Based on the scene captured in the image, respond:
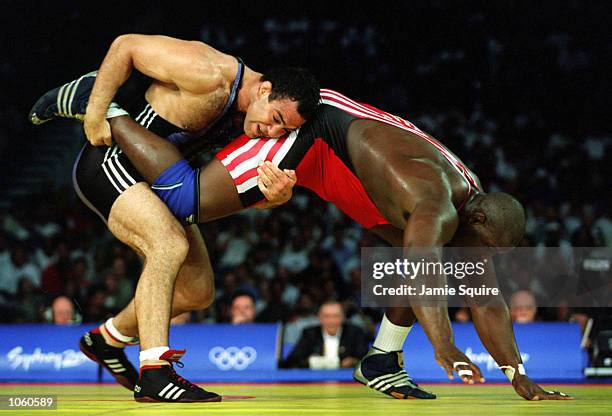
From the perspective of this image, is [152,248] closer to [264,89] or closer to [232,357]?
[264,89]

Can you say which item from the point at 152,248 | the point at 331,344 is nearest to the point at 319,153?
the point at 152,248

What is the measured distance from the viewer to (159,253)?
363 centimetres

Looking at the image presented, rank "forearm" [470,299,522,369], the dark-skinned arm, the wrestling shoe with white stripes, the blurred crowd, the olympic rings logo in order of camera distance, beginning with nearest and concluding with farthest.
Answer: the dark-skinned arm, "forearm" [470,299,522,369], the wrestling shoe with white stripes, the olympic rings logo, the blurred crowd

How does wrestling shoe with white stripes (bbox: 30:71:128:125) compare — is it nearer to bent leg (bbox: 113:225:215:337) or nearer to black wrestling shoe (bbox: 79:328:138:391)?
bent leg (bbox: 113:225:215:337)

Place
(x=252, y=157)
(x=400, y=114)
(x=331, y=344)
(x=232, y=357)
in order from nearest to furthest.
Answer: (x=252, y=157) → (x=232, y=357) → (x=331, y=344) → (x=400, y=114)

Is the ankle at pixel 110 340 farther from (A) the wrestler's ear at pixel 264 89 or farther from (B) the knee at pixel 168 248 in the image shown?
(A) the wrestler's ear at pixel 264 89

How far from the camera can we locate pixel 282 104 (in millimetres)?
3822

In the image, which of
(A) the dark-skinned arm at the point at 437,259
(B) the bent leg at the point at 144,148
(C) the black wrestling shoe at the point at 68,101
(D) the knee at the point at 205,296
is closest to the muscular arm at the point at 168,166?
(B) the bent leg at the point at 144,148

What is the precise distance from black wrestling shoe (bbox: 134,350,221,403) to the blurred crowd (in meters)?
3.67

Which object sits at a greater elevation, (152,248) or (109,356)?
(152,248)

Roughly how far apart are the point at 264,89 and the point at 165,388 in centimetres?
133

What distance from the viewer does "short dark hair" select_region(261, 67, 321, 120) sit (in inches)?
151

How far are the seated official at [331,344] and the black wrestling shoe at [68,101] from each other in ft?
9.97

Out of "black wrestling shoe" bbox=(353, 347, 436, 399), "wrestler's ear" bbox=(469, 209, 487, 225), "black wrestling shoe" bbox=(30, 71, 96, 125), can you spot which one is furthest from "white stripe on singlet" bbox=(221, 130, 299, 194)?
"black wrestling shoe" bbox=(353, 347, 436, 399)
